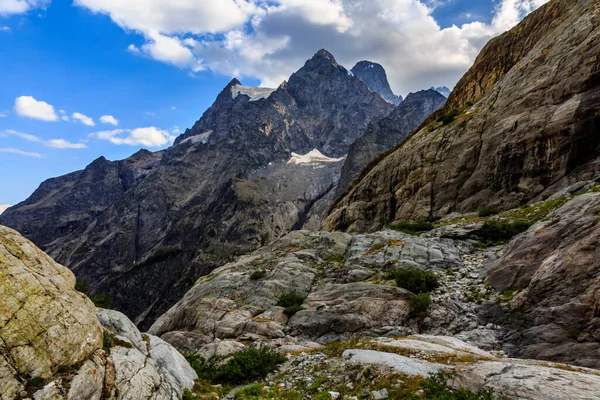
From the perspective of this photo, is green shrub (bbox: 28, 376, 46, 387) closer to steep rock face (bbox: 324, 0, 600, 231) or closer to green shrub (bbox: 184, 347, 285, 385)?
green shrub (bbox: 184, 347, 285, 385)

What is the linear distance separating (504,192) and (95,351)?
3440 cm

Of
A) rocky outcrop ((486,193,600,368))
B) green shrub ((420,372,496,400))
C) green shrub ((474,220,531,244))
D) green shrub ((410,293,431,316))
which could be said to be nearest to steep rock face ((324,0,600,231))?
green shrub ((474,220,531,244))

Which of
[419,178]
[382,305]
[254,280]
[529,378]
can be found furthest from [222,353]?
[419,178]

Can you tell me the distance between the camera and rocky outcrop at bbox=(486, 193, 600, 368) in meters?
11.3

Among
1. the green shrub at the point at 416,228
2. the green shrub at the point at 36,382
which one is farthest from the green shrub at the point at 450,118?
the green shrub at the point at 36,382

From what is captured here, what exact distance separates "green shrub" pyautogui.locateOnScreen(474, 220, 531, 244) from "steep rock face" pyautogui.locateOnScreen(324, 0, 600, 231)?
678cm

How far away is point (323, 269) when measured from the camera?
26750mm

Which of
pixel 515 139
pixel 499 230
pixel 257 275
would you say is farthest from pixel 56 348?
pixel 515 139

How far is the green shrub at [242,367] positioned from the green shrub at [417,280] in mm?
8952

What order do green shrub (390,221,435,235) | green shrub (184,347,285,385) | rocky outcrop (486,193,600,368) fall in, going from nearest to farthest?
rocky outcrop (486,193,600,368)
green shrub (184,347,285,385)
green shrub (390,221,435,235)

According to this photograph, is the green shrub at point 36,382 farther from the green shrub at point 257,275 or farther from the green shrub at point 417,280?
the green shrub at point 257,275

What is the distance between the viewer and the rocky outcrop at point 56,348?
8375 millimetres

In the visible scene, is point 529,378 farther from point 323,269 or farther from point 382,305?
point 323,269

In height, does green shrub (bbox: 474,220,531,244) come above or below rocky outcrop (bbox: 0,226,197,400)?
above
